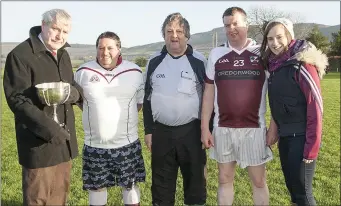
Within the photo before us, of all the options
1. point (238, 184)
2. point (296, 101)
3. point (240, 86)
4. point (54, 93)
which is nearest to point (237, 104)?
point (240, 86)

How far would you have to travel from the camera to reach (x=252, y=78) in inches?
154

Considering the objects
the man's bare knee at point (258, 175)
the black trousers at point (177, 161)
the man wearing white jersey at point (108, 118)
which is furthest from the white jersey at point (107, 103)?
the man's bare knee at point (258, 175)

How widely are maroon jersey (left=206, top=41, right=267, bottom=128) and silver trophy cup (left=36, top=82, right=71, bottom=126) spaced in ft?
4.96

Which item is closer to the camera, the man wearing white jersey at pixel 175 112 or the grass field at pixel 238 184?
the man wearing white jersey at pixel 175 112

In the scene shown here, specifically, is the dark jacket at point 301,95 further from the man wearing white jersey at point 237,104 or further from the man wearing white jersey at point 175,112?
the man wearing white jersey at point 175,112

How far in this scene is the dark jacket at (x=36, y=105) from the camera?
3.31m

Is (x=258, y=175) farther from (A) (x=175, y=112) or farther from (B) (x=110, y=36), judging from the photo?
(B) (x=110, y=36)

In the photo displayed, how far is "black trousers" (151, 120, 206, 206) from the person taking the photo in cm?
426

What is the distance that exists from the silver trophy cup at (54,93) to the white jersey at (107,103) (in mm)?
478

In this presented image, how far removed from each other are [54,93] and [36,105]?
1.07 feet

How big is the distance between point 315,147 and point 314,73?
0.68m

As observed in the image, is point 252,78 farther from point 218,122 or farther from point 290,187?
point 290,187

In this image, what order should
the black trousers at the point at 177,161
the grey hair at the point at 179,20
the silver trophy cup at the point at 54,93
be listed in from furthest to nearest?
the black trousers at the point at 177,161 < the grey hair at the point at 179,20 < the silver trophy cup at the point at 54,93

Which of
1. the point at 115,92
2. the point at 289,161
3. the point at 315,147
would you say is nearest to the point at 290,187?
the point at 289,161
